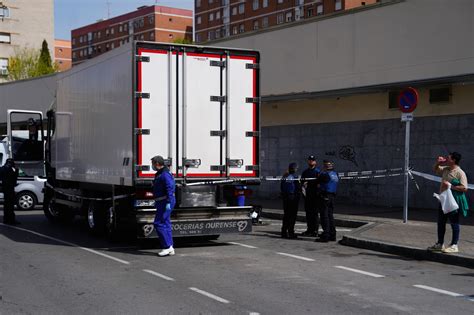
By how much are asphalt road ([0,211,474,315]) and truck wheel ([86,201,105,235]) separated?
0.62 metres

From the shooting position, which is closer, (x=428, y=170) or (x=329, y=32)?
(x=428, y=170)

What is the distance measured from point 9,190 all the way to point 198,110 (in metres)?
6.85

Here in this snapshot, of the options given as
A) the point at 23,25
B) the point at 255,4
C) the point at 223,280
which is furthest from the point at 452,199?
the point at 255,4

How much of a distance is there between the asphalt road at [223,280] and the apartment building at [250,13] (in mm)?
71044

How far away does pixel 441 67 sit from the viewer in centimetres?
1622

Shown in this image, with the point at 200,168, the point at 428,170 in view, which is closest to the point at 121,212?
the point at 200,168

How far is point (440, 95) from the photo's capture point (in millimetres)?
16703

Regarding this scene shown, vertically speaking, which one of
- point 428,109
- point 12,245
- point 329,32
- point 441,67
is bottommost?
point 12,245

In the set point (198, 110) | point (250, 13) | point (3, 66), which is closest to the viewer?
point (198, 110)

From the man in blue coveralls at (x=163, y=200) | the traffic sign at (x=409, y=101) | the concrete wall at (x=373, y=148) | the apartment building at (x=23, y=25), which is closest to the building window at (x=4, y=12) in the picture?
the apartment building at (x=23, y=25)

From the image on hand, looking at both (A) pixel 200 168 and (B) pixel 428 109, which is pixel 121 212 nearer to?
(A) pixel 200 168

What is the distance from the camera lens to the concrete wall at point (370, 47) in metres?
16.0

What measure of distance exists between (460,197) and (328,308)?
4378 mm

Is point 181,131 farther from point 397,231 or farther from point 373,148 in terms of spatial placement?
point 373,148
